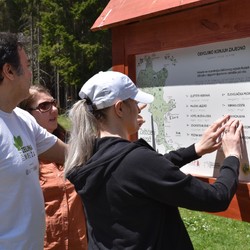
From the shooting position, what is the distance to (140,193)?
5.87 feet

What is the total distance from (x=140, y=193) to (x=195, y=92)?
691 millimetres

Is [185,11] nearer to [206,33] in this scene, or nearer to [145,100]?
[206,33]

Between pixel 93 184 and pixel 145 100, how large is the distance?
44cm

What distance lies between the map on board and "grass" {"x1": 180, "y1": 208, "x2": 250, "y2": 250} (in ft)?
7.58

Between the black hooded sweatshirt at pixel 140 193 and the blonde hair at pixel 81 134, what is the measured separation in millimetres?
33

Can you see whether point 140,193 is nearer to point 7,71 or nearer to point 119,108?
point 119,108

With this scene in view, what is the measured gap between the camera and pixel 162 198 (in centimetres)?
176

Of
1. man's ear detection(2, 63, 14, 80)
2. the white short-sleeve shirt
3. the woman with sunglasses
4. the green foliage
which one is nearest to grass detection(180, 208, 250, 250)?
the woman with sunglasses

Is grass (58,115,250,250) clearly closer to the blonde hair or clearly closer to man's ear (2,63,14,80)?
man's ear (2,63,14,80)

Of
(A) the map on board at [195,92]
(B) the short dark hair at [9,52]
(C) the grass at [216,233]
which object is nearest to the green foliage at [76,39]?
(C) the grass at [216,233]

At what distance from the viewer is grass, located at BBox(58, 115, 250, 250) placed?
14.8 feet

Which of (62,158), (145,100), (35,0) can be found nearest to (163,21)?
(145,100)

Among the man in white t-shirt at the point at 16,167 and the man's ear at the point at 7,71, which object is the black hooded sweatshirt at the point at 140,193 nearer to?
the man in white t-shirt at the point at 16,167

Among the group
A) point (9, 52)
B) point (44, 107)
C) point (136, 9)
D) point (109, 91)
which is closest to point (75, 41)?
point (44, 107)
